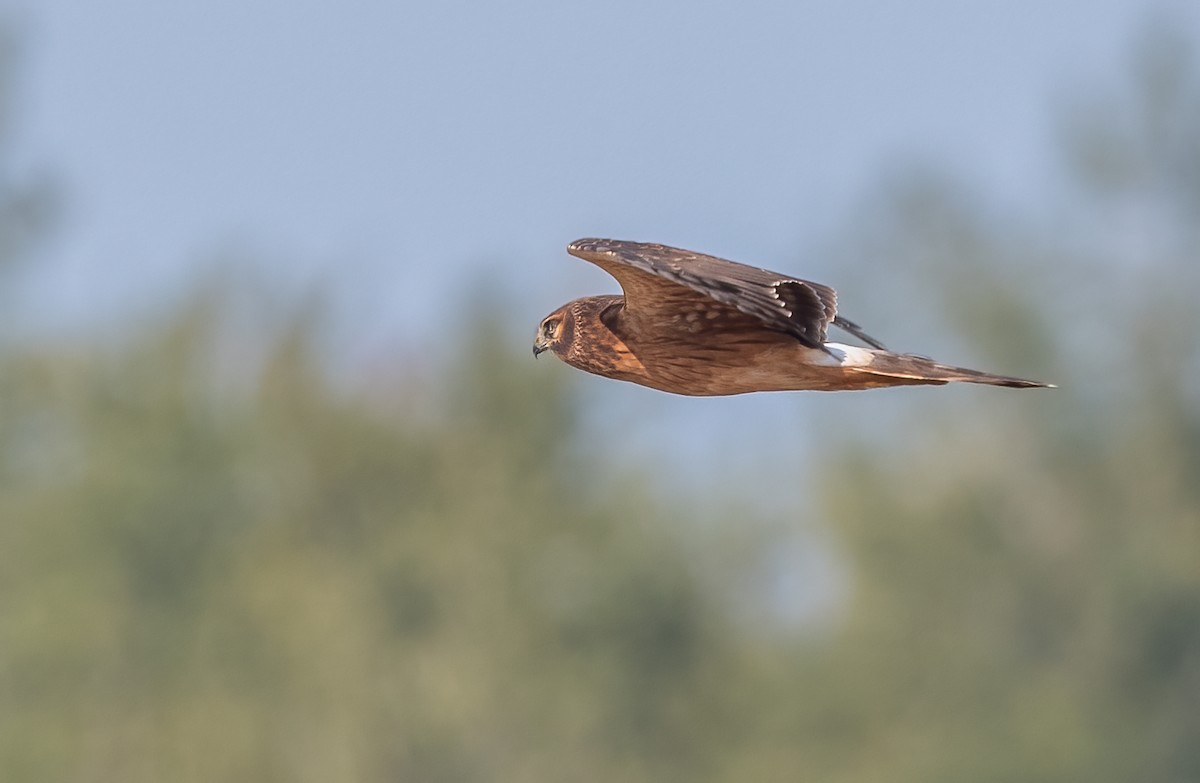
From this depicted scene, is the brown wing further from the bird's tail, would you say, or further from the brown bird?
the bird's tail

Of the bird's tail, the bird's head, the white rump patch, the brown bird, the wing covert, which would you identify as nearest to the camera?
the wing covert

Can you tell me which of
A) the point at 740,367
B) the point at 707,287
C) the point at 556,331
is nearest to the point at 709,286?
the point at 707,287

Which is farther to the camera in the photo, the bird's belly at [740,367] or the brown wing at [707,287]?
the bird's belly at [740,367]

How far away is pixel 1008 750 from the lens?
4084 cm

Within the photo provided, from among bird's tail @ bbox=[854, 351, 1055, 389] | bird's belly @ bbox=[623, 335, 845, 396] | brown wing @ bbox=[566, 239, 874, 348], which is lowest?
bird's belly @ bbox=[623, 335, 845, 396]

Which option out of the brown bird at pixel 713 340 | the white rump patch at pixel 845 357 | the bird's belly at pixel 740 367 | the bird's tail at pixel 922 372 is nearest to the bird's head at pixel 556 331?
the brown bird at pixel 713 340

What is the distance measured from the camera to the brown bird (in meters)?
10.1

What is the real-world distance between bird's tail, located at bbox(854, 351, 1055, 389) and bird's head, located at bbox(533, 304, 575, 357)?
4.75 ft

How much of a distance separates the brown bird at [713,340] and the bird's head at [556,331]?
0.01 meters

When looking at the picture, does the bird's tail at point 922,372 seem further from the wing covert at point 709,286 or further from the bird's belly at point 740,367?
Answer: the wing covert at point 709,286

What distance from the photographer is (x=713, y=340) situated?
10562 mm

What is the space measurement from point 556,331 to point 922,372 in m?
1.91

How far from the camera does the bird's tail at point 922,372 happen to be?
387 inches

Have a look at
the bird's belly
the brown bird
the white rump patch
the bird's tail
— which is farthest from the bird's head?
the bird's tail
